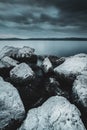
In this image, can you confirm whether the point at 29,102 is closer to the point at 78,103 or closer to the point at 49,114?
the point at 49,114

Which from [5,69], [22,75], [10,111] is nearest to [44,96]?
[22,75]

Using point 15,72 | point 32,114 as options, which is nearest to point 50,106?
point 32,114

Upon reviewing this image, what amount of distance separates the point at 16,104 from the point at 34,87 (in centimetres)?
68

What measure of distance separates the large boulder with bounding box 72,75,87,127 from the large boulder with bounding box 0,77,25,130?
0.79 meters

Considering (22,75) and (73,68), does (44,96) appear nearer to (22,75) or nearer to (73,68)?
(22,75)

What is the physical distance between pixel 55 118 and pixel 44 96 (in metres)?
0.67

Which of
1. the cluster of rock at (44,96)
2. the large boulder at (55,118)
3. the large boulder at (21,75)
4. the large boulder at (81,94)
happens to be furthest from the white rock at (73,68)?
the large boulder at (55,118)

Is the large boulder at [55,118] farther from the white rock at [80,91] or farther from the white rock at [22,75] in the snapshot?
the white rock at [22,75]

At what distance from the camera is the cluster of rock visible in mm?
2232

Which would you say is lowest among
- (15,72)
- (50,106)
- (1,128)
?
(1,128)

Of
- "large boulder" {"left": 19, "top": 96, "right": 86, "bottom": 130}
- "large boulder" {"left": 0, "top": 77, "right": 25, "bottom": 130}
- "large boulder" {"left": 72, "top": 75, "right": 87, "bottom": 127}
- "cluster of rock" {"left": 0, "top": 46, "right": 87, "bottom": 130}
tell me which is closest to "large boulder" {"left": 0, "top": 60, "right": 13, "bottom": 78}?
"cluster of rock" {"left": 0, "top": 46, "right": 87, "bottom": 130}

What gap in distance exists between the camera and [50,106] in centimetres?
241

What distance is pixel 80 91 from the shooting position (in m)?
2.49

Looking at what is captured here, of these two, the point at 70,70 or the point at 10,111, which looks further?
the point at 70,70
